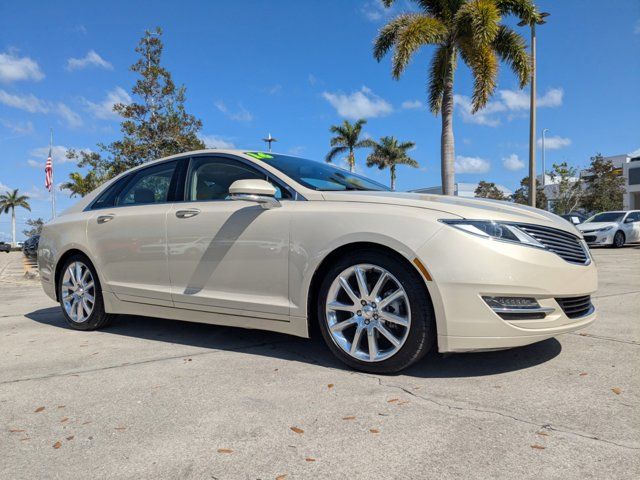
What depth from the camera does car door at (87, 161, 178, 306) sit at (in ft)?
13.9

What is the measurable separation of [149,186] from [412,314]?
2811 mm

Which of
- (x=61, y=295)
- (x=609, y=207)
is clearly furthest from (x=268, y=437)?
(x=609, y=207)

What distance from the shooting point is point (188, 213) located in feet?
13.3

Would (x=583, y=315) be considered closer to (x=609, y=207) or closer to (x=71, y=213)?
(x=71, y=213)

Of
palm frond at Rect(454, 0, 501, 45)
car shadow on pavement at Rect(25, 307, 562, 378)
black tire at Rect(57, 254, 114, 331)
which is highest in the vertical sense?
palm frond at Rect(454, 0, 501, 45)

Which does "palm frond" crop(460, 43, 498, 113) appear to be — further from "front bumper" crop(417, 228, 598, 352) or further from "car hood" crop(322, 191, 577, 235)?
"front bumper" crop(417, 228, 598, 352)

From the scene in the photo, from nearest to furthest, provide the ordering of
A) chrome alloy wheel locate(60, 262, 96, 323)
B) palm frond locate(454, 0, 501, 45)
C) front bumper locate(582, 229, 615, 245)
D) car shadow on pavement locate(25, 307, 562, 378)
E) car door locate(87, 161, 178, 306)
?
1. car shadow on pavement locate(25, 307, 562, 378)
2. car door locate(87, 161, 178, 306)
3. chrome alloy wheel locate(60, 262, 96, 323)
4. palm frond locate(454, 0, 501, 45)
5. front bumper locate(582, 229, 615, 245)

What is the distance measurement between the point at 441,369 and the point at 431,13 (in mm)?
16696

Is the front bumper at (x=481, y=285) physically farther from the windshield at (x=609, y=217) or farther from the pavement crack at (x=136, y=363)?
the windshield at (x=609, y=217)

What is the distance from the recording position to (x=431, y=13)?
17.3 m

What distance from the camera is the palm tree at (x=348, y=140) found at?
3694 cm

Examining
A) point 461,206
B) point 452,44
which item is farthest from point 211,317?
point 452,44

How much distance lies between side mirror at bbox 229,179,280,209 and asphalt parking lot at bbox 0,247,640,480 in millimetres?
1144

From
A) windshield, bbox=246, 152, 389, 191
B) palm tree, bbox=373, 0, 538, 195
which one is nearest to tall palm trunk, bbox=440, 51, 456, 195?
palm tree, bbox=373, 0, 538, 195
